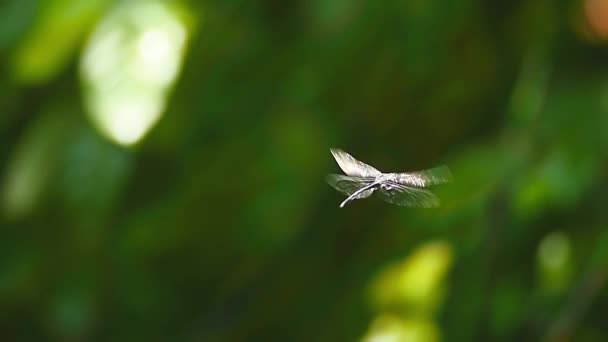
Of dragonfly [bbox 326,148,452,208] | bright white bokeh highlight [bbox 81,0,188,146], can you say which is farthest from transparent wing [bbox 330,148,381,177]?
bright white bokeh highlight [bbox 81,0,188,146]

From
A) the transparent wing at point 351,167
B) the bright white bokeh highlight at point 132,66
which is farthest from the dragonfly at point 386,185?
the bright white bokeh highlight at point 132,66

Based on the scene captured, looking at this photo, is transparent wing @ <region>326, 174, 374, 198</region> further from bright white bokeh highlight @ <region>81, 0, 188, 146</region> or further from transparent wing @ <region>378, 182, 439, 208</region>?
bright white bokeh highlight @ <region>81, 0, 188, 146</region>

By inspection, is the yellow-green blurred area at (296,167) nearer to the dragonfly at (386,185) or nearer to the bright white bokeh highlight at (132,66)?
the bright white bokeh highlight at (132,66)

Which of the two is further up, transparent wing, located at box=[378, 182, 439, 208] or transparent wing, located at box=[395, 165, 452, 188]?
transparent wing, located at box=[395, 165, 452, 188]

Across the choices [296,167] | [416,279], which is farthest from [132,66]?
[416,279]

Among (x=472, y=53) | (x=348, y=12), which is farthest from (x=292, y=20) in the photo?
(x=472, y=53)

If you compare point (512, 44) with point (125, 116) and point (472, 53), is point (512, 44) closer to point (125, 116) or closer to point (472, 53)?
point (472, 53)

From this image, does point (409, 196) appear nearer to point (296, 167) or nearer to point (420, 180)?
point (420, 180)
